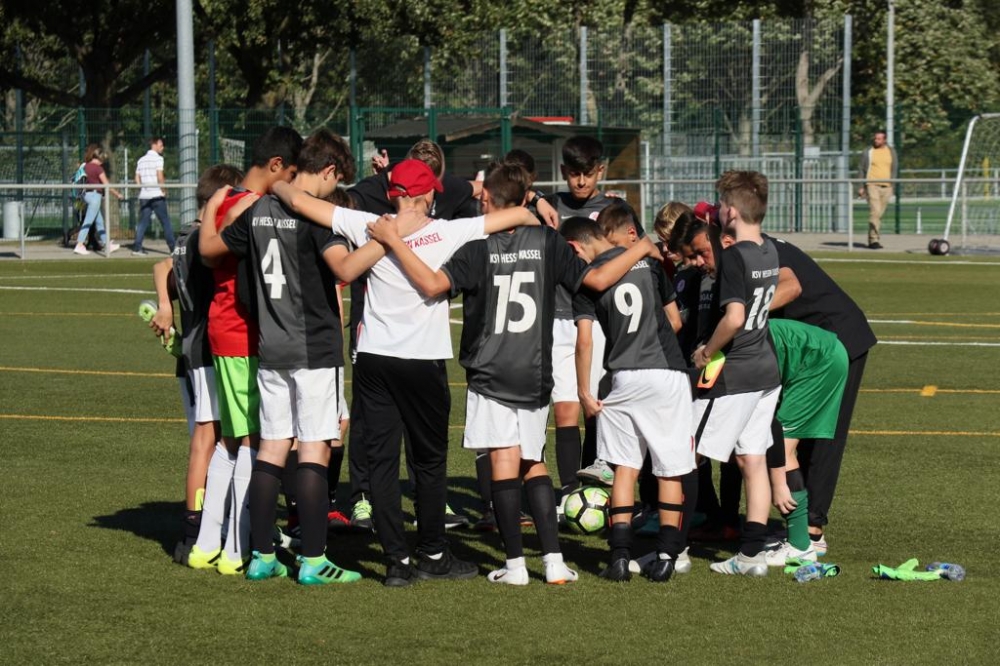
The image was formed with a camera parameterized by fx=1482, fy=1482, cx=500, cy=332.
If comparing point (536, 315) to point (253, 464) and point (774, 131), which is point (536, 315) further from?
point (774, 131)

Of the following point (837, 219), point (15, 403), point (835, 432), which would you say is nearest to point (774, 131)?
point (837, 219)

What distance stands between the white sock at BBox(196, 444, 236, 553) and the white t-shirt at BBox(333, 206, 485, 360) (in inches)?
39.1

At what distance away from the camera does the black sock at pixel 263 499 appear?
6590 mm

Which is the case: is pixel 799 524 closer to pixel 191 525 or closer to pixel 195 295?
pixel 191 525

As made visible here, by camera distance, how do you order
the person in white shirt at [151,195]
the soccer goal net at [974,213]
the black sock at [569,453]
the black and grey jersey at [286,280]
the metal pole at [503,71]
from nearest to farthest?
the black and grey jersey at [286,280] → the black sock at [569,453] → the person in white shirt at [151,195] → the soccer goal net at [974,213] → the metal pole at [503,71]

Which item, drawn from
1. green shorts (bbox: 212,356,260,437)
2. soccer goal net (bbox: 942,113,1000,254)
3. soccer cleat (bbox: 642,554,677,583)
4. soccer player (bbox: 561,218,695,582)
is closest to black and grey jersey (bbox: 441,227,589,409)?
soccer player (bbox: 561,218,695,582)

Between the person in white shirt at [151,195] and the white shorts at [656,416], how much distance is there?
805 inches

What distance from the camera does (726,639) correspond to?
580 centimetres

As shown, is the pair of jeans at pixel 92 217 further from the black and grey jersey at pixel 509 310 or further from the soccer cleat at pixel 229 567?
the black and grey jersey at pixel 509 310

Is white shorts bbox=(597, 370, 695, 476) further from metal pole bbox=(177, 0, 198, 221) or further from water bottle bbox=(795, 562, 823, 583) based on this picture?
metal pole bbox=(177, 0, 198, 221)

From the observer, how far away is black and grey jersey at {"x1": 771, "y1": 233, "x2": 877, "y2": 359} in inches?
283

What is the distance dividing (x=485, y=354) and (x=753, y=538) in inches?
59.8

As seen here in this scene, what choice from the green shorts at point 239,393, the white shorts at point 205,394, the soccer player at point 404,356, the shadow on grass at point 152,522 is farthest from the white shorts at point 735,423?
Result: the shadow on grass at point 152,522

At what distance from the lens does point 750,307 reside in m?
6.58
